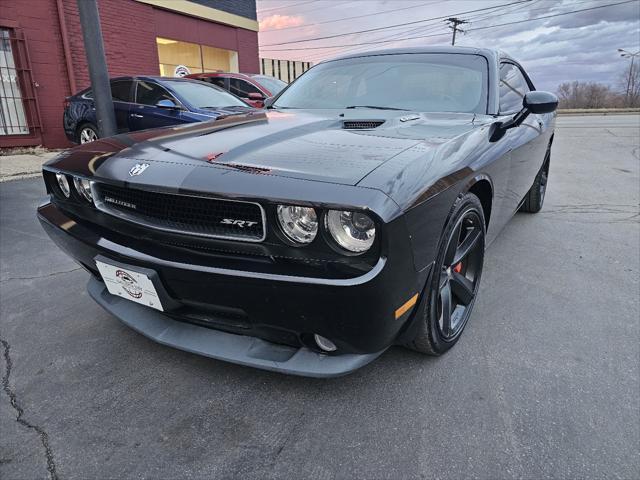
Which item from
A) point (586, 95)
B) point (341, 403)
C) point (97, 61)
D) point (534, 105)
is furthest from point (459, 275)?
point (586, 95)

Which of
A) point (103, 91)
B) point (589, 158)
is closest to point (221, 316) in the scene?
point (103, 91)

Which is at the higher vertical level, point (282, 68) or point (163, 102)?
point (282, 68)

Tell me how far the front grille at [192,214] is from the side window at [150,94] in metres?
5.06

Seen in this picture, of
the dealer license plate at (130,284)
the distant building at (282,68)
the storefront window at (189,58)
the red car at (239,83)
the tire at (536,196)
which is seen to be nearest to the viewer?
the dealer license plate at (130,284)

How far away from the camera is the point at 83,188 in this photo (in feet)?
6.50

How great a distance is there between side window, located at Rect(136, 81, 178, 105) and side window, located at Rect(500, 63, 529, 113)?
462 cm

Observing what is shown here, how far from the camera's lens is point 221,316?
167 cm

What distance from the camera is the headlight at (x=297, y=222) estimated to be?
142 cm

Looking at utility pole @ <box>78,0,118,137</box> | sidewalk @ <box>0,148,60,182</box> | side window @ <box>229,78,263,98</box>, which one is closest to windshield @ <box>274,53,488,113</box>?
utility pole @ <box>78,0,118,137</box>

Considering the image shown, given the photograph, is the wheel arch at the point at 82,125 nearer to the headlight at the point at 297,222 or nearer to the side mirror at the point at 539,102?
the side mirror at the point at 539,102

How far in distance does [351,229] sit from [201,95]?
19.4 feet

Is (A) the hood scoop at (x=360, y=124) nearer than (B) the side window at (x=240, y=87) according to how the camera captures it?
Yes

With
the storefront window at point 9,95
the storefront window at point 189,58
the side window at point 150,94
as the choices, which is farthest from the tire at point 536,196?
the storefront window at point 189,58

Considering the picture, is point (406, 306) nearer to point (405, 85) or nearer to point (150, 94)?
point (405, 85)
